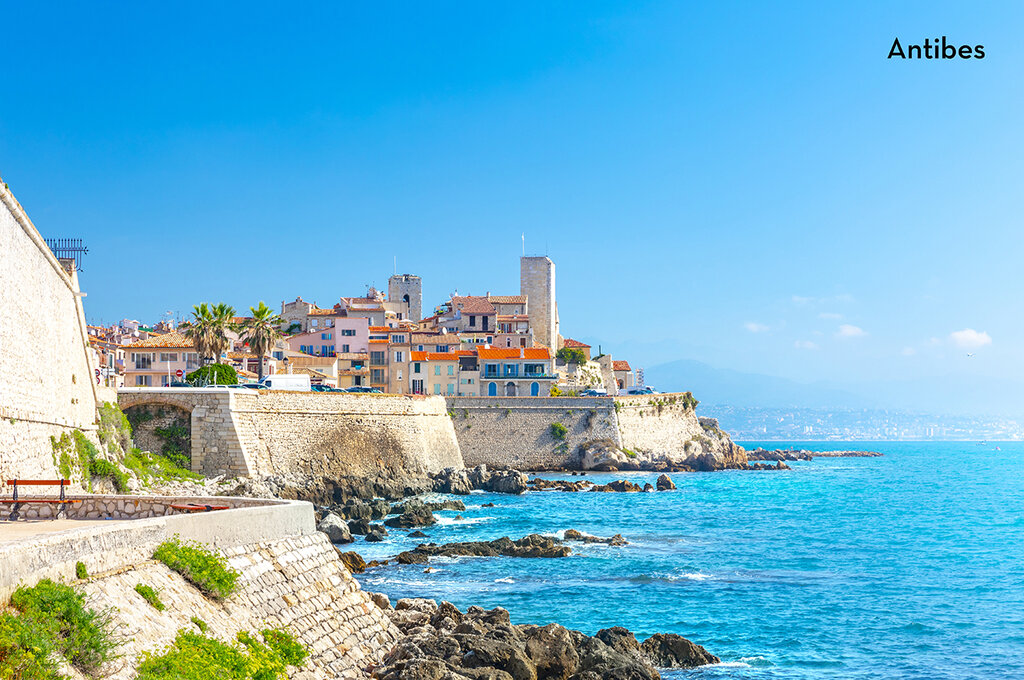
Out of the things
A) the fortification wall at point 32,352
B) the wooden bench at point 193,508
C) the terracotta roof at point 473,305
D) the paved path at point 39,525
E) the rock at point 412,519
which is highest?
the terracotta roof at point 473,305

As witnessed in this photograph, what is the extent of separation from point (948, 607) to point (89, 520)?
24.4 metres

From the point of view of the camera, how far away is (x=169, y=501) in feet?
51.9

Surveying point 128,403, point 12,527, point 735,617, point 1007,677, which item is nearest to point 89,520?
point 12,527

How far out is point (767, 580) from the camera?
103ft

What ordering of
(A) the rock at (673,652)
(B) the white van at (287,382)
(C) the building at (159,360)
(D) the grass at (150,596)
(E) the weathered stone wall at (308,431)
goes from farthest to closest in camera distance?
1. (C) the building at (159,360)
2. (B) the white van at (287,382)
3. (E) the weathered stone wall at (308,431)
4. (A) the rock at (673,652)
5. (D) the grass at (150,596)

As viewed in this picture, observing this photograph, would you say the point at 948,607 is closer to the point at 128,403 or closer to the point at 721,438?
the point at 128,403

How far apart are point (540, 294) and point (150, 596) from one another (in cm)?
9556

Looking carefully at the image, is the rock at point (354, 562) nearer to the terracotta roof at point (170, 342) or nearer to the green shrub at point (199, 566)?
the green shrub at point (199, 566)

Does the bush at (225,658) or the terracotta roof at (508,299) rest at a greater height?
the terracotta roof at (508,299)

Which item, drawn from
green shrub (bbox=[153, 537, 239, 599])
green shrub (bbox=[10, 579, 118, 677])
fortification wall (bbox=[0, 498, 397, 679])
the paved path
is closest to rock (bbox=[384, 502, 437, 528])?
fortification wall (bbox=[0, 498, 397, 679])

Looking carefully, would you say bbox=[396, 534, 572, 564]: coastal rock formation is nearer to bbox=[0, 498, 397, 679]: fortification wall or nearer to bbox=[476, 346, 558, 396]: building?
bbox=[0, 498, 397, 679]: fortification wall

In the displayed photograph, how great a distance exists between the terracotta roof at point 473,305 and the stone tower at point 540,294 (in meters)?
6.89

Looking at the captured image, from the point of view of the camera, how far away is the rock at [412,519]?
41.7 meters

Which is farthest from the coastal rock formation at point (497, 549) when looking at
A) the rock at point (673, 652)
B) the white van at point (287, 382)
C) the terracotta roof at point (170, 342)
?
the terracotta roof at point (170, 342)
